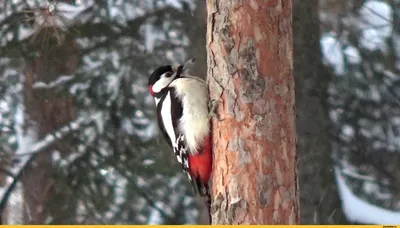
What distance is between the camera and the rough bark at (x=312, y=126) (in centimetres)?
254

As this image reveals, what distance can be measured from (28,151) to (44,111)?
0.23m

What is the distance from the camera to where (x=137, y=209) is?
2807 mm

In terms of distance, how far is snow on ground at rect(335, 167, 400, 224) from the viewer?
2.53 m

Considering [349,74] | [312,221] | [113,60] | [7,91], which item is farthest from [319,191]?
[7,91]

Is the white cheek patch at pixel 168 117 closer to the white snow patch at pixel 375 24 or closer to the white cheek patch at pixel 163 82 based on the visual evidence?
the white cheek patch at pixel 163 82

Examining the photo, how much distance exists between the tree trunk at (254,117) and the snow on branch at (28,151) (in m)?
1.28

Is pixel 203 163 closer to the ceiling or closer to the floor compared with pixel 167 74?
closer to the floor

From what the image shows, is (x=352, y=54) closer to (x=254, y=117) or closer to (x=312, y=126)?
(x=312, y=126)

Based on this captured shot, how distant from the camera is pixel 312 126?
258cm

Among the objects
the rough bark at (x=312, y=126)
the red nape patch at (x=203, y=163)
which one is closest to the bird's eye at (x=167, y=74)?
the red nape patch at (x=203, y=163)

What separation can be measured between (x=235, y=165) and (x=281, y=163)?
0.14 m

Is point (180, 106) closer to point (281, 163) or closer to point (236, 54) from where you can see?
point (236, 54)

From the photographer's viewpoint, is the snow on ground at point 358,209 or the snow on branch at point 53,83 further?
the snow on branch at point 53,83

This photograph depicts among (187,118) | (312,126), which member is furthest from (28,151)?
(312,126)
